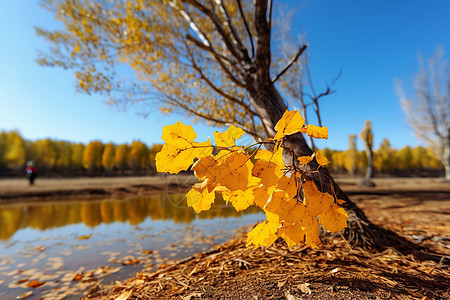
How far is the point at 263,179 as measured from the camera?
53 cm

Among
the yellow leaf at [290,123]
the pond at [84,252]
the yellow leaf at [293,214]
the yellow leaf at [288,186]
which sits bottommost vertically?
the pond at [84,252]

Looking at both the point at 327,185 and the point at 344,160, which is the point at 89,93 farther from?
the point at 344,160

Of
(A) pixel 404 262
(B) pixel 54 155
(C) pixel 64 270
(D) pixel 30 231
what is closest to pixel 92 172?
(B) pixel 54 155

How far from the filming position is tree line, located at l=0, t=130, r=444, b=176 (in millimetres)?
40938

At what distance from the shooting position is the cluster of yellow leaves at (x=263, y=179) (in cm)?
52

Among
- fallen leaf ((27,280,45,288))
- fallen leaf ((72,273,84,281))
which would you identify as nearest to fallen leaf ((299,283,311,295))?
fallen leaf ((72,273,84,281))

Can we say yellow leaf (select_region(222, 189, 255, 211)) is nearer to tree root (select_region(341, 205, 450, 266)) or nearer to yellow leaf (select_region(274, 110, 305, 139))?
yellow leaf (select_region(274, 110, 305, 139))

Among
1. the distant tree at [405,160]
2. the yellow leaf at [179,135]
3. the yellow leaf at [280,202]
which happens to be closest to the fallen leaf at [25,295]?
the yellow leaf at [179,135]

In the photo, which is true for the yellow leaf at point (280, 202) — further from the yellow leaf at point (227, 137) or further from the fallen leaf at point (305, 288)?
the fallen leaf at point (305, 288)

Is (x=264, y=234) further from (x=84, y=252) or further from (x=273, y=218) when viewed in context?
(x=84, y=252)

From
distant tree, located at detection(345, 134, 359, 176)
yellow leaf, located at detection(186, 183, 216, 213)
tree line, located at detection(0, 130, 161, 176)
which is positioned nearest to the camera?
yellow leaf, located at detection(186, 183, 216, 213)

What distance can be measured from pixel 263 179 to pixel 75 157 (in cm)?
5752

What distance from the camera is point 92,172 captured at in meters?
44.1

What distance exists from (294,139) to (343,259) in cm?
96
